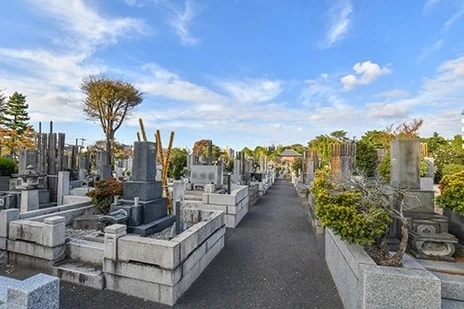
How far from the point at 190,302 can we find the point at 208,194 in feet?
15.2

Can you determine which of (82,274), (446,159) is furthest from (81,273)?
(446,159)

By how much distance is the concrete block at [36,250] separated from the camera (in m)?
4.09

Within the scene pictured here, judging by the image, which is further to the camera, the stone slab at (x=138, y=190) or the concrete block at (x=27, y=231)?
the stone slab at (x=138, y=190)

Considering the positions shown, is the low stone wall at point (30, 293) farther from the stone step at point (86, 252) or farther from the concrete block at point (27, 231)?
the concrete block at point (27, 231)

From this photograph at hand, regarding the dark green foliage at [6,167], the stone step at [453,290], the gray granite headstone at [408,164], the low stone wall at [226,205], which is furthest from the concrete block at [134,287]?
the dark green foliage at [6,167]

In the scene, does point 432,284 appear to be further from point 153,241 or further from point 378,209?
point 153,241

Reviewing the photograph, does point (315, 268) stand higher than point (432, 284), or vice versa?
point (432, 284)

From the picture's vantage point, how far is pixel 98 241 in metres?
4.78

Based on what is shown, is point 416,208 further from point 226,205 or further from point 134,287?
point 134,287

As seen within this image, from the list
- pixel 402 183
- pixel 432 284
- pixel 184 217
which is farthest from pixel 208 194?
pixel 432 284

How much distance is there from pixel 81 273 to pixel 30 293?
2.38m

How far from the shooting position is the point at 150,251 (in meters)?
3.51

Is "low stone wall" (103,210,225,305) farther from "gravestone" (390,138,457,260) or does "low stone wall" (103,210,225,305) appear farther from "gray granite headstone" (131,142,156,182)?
"gravestone" (390,138,457,260)

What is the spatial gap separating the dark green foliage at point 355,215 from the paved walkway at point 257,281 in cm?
118
